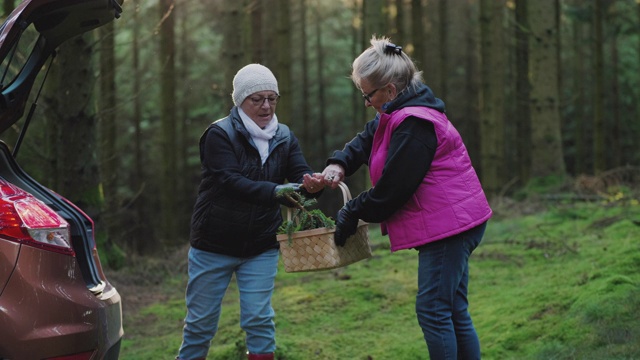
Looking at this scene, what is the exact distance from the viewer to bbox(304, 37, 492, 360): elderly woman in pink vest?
12.8 feet

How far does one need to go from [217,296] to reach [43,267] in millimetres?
1499

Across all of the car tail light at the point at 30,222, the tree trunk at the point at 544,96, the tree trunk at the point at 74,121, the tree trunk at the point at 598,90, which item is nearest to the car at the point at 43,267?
the car tail light at the point at 30,222

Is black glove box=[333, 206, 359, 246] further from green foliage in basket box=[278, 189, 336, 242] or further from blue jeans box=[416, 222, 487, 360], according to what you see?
blue jeans box=[416, 222, 487, 360]

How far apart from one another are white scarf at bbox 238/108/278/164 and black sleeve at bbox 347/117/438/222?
0.95m

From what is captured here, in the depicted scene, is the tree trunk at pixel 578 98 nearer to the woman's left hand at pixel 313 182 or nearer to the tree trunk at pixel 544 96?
the tree trunk at pixel 544 96

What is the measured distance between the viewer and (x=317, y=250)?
13.7 ft

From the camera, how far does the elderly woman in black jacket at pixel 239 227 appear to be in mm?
4582

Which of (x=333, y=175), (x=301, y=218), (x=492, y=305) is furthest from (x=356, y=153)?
(x=492, y=305)

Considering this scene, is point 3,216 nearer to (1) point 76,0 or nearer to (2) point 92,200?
(1) point 76,0

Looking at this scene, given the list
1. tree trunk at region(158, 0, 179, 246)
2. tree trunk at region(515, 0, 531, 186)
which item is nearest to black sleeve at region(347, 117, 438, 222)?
tree trunk at region(515, 0, 531, 186)

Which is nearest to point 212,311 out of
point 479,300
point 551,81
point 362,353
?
point 362,353

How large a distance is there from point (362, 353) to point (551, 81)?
10127 millimetres

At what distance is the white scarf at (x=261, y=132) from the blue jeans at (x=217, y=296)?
0.63m

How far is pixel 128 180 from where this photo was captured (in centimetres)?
2811
